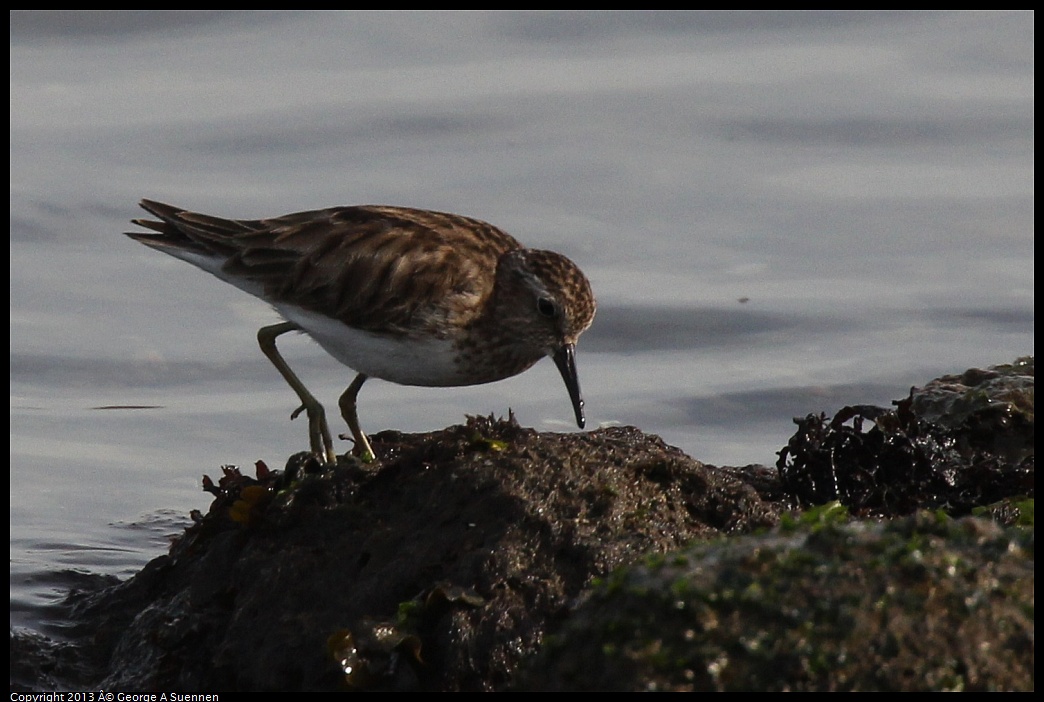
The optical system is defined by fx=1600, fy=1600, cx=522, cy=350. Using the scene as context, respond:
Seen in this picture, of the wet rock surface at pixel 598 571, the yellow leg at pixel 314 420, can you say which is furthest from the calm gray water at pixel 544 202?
the wet rock surface at pixel 598 571

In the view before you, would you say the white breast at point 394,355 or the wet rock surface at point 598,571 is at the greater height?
the white breast at point 394,355

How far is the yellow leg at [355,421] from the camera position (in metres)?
6.46

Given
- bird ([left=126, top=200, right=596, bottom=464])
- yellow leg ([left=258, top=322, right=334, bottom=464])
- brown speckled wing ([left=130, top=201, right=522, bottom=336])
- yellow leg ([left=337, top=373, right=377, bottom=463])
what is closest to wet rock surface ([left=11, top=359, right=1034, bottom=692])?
yellow leg ([left=337, top=373, right=377, bottom=463])

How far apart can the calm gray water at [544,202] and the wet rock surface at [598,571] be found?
2.74 m

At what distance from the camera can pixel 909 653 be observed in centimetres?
397

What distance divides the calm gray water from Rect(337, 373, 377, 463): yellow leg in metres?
1.68

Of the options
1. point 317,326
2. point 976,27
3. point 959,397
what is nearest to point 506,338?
point 317,326

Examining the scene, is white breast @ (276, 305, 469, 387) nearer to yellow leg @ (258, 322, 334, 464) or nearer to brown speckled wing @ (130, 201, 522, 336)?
brown speckled wing @ (130, 201, 522, 336)

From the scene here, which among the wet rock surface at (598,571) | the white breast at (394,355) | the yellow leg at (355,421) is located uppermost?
the white breast at (394,355)

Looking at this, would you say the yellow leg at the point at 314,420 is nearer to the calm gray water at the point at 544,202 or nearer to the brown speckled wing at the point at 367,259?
the brown speckled wing at the point at 367,259

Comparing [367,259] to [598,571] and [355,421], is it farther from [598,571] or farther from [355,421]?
[598,571]

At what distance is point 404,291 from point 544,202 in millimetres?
5167

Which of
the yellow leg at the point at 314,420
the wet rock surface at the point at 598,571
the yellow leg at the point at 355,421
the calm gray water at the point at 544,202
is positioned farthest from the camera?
the calm gray water at the point at 544,202

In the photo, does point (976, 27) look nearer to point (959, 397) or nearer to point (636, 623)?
point (959, 397)
